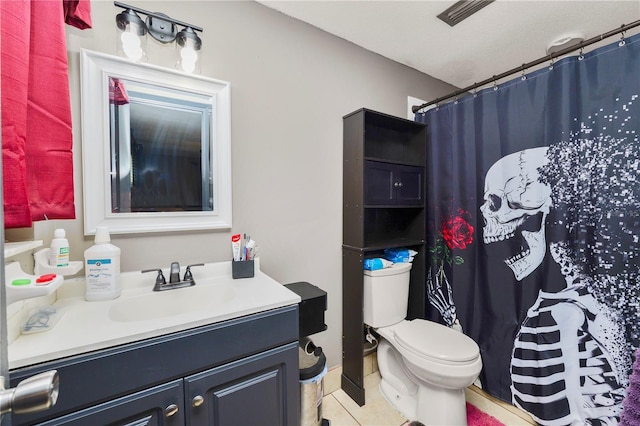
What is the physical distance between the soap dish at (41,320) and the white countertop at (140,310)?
1cm

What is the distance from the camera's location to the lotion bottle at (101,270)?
0.96 meters

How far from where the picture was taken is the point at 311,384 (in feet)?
4.12

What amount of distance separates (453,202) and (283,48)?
140 centimetres

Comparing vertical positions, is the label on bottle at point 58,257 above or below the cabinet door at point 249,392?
above

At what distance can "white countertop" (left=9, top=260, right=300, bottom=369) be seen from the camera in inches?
26.3

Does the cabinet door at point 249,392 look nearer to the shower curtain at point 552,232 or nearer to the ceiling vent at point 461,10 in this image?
the shower curtain at point 552,232

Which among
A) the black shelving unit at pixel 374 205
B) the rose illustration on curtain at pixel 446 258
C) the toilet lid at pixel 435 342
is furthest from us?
the rose illustration on curtain at pixel 446 258

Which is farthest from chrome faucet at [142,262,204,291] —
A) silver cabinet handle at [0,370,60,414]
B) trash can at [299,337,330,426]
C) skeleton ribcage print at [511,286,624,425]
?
skeleton ribcage print at [511,286,624,425]

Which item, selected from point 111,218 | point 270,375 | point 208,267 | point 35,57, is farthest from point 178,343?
point 35,57

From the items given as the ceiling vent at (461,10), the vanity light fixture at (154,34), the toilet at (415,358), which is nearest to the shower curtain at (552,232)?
the toilet at (415,358)

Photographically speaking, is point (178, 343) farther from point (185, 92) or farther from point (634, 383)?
point (634, 383)

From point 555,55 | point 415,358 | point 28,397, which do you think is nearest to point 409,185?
point 555,55

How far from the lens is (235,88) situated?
1.33 meters

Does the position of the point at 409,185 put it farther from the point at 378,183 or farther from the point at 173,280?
the point at 173,280
